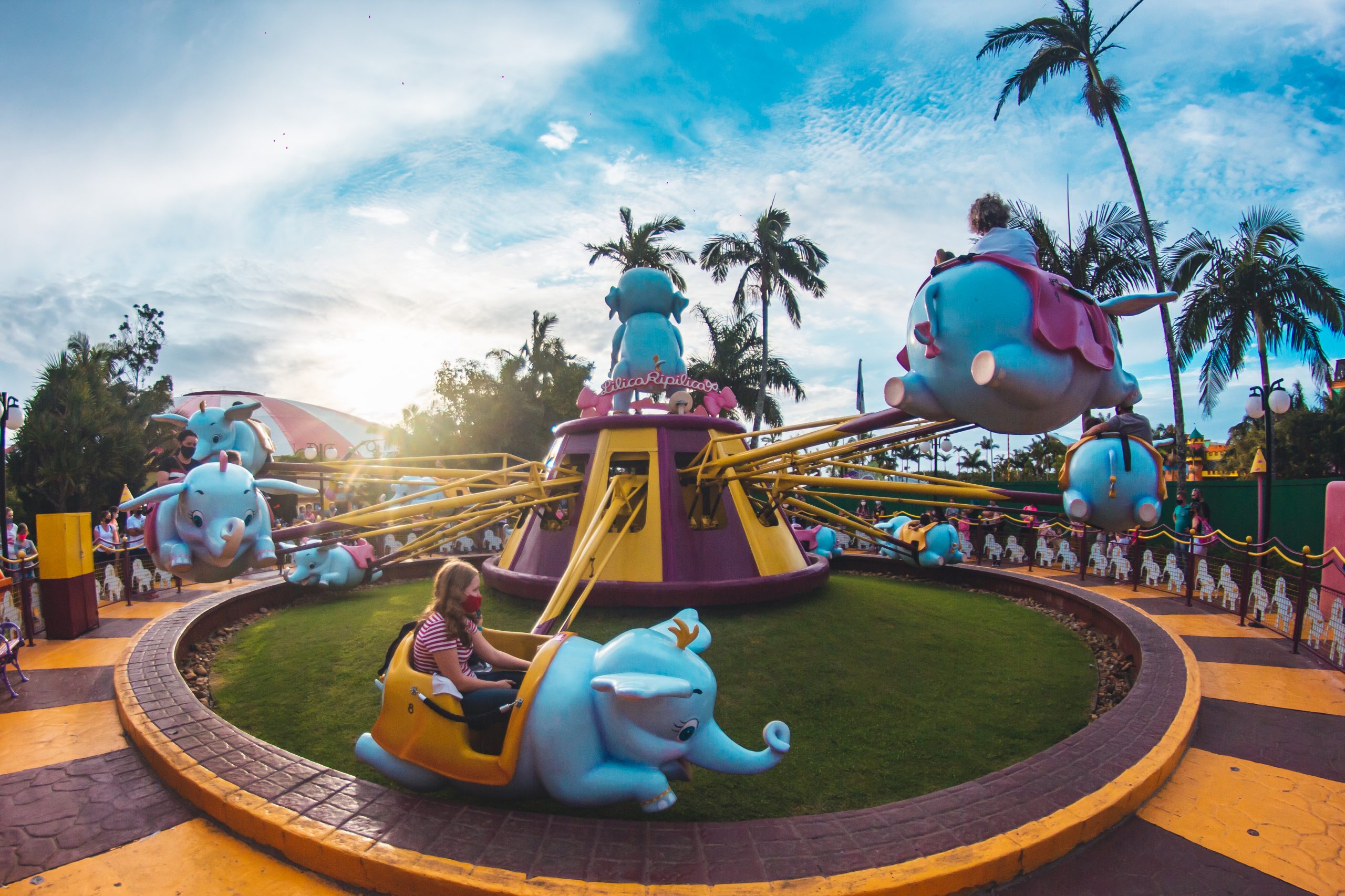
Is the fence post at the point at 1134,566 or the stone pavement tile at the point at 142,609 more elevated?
the stone pavement tile at the point at 142,609

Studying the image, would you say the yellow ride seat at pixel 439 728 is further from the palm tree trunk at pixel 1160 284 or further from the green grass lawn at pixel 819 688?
the palm tree trunk at pixel 1160 284

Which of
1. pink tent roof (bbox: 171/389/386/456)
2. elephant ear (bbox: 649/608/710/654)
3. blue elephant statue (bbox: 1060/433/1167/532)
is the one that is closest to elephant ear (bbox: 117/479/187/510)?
elephant ear (bbox: 649/608/710/654)

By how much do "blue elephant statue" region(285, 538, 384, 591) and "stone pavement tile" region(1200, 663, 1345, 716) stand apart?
11.1m

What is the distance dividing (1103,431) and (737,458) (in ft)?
11.3

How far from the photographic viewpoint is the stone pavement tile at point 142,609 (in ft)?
31.4

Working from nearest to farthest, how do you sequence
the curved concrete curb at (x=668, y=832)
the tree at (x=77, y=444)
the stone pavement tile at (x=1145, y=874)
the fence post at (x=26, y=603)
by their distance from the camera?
the curved concrete curb at (x=668, y=832)
the stone pavement tile at (x=1145, y=874)
the fence post at (x=26, y=603)
the tree at (x=77, y=444)

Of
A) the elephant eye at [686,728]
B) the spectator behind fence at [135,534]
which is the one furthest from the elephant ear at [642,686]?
the spectator behind fence at [135,534]

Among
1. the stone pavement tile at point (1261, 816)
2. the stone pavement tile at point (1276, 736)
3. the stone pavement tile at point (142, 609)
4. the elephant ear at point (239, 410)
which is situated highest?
the elephant ear at point (239, 410)

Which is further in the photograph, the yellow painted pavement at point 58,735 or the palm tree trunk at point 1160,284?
the palm tree trunk at point 1160,284

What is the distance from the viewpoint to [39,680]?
6.71 m

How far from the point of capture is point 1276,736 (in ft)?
17.2

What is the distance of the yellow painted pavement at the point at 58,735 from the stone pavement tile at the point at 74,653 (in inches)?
54.6

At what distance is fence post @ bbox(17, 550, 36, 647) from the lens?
8.17 m

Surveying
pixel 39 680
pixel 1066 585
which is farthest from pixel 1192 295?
pixel 39 680
